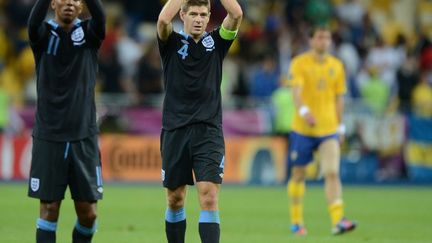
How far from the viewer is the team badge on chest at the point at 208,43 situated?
990 centimetres

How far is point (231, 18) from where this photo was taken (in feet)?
32.0

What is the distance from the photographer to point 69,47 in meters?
9.64

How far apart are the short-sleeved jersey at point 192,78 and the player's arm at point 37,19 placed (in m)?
1.16

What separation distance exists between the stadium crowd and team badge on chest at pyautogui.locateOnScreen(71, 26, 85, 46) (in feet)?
42.7

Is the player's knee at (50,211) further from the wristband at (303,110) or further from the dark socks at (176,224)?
the wristband at (303,110)

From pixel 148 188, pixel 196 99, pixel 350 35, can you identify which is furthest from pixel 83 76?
pixel 350 35

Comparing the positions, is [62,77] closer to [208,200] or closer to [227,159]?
[208,200]

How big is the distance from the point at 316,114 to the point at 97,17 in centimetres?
541

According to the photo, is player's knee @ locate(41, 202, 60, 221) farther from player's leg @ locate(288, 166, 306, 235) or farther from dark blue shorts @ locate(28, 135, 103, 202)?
player's leg @ locate(288, 166, 306, 235)

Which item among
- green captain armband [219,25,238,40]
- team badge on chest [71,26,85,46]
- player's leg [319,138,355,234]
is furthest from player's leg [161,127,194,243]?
player's leg [319,138,355,234]

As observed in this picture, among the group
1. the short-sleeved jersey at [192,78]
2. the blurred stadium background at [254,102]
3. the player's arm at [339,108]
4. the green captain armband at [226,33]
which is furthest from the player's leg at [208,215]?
the blurred stadium background at [254,102]

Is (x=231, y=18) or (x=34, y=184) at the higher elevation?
(x=231, y=18)

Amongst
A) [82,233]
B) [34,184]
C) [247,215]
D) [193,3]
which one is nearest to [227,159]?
[247,215]

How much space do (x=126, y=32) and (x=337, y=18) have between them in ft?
19.4
